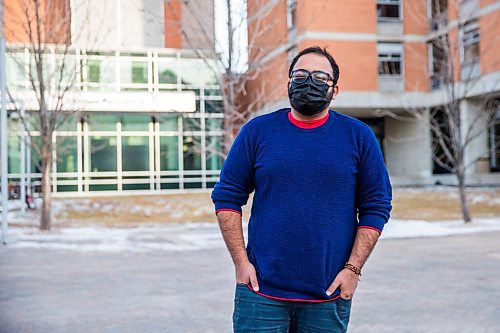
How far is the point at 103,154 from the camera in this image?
104ft

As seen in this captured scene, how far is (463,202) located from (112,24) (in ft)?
33.2

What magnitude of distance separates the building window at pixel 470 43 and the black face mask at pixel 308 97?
95.9 ft

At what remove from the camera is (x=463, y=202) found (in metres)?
15.0

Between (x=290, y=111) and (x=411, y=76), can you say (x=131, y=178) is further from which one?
(x=290, y=111)

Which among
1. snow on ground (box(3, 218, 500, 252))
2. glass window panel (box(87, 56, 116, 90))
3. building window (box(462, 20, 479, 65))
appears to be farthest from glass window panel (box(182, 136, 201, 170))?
snow on ground (box(3, 218, 500, 252))

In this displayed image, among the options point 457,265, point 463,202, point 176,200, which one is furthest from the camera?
point 176,200

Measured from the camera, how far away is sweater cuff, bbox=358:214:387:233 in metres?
2.74

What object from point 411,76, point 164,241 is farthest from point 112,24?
point 411,76

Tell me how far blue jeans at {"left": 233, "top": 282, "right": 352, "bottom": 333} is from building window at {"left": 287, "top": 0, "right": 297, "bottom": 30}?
15376mm

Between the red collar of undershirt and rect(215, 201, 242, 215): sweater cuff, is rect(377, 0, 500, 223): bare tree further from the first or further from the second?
rect(215, 201, 242, 215): sweater cuff

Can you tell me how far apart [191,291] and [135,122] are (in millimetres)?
25379

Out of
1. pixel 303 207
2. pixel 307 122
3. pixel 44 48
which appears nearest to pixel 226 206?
pixel 303 207

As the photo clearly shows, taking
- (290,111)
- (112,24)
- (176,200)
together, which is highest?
(112,24)

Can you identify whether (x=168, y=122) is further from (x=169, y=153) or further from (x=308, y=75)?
(x=308, y=75)
